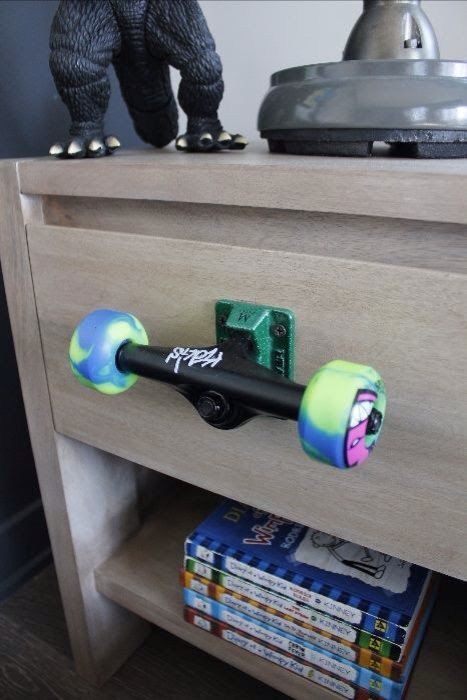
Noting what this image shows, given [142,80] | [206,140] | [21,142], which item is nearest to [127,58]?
[142,80]

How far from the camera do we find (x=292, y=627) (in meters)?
0.57

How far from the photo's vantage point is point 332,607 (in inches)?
21.1

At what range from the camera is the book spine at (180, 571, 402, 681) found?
0.52m

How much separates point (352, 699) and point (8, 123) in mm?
800

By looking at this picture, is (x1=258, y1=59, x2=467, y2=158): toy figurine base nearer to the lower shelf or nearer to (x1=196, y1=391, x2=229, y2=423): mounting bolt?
(x1=196, y1=391, x2=229, y2=423): mounting bolt

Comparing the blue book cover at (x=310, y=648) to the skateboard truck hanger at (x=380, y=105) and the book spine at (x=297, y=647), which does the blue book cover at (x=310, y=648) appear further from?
the skateboard truck hanger at (x=380, y=105)

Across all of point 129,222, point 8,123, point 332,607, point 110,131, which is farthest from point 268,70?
point 332,607

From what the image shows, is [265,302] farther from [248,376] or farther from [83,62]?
[83,62]

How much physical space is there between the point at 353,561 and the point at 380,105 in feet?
1.36

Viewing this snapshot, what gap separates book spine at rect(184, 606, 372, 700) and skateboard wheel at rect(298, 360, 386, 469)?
0.34 m

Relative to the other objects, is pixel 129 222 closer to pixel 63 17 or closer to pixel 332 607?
pixel 63 17

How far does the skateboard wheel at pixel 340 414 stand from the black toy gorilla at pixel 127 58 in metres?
0.36

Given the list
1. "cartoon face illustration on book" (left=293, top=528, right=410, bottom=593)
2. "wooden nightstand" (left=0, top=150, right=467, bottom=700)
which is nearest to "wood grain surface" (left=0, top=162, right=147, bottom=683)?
"wooden nightstand" (left=0, top=150, right=467, bottom=700)

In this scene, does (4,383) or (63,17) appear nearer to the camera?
(63,17)
